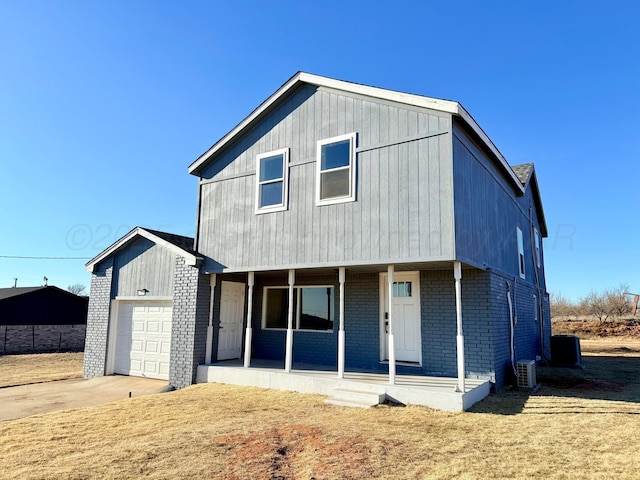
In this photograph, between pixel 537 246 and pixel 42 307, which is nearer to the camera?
pixel 537 246

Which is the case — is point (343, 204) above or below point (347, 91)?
below

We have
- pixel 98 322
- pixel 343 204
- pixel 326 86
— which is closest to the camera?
pixel 343 204

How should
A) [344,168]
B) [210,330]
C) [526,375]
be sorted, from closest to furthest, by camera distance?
[344,168]
[526,375]
[210,330]

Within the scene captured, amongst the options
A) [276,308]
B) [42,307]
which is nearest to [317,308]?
[276,308]

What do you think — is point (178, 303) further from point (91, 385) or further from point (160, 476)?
point (160, 476)

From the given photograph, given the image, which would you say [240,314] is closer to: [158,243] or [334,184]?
[158,243]

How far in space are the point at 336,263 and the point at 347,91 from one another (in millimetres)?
4067

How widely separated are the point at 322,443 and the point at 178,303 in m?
6.91

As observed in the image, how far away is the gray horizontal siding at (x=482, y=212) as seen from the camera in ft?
25.9

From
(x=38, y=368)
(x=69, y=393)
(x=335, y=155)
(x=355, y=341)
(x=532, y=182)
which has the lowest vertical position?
(x=38, y=368)

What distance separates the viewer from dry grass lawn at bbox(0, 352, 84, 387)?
450 inches

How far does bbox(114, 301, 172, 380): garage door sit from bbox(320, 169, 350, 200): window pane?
18.9 feet

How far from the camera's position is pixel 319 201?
921 cm

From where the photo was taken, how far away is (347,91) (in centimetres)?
929
